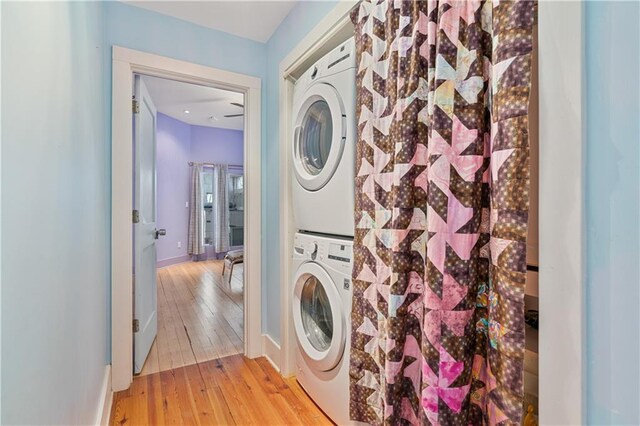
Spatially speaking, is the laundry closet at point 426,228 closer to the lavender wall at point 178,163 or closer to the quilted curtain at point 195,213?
the lavender wall at point 178,163

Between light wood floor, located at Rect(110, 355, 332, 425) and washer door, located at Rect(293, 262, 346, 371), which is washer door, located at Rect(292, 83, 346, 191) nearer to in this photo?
washer door, located at Rect(293, 262, 346, 371)

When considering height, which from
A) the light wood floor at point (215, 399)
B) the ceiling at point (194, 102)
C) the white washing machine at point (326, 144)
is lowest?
the light wood floor at point (215, 399)

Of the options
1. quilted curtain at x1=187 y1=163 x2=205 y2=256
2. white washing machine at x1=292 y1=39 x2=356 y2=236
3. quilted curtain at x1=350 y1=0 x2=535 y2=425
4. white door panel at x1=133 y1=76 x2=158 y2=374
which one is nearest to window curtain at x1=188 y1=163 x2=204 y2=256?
quilted curtain at x1=187 y1=163 x2=205 y2=256

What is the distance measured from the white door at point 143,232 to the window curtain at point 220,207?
3.79m

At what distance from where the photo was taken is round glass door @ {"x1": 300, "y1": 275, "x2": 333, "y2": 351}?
1629mm

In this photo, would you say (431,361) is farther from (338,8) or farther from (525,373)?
(338,8)

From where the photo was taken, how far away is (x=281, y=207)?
2.00m

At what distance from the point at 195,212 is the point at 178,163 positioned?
1.00 metres
